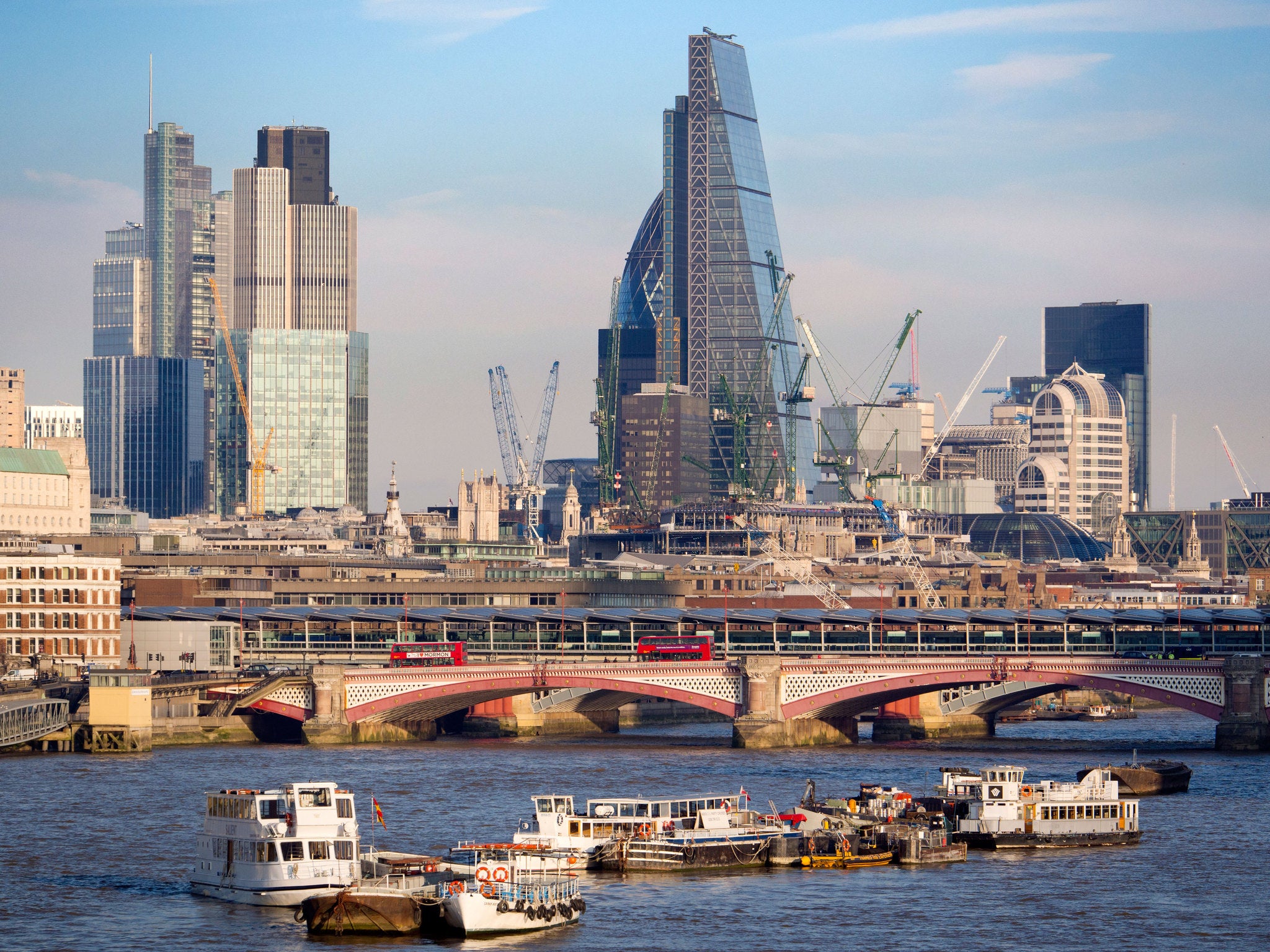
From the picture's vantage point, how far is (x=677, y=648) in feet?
546

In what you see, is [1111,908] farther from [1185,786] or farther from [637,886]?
[1185,786]

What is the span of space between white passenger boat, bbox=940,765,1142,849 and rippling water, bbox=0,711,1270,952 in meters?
1.40

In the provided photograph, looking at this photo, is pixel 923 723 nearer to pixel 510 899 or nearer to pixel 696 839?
pixel 696 839

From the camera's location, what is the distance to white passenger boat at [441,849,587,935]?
79500 millimetres

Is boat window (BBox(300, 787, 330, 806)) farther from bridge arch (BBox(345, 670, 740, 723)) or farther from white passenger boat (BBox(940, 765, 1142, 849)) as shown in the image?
bridge arch (BBox(345, 670, 740, 723))

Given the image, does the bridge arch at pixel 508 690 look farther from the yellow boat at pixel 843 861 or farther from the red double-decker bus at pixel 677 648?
the yellow boat at pixel 843 861

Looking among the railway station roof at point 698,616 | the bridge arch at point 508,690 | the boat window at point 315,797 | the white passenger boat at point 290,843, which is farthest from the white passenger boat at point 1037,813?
the railway station roof at point 698,616

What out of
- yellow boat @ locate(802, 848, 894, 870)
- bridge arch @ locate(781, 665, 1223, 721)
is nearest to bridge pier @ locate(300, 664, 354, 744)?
bridge arch @ locate(781, 665, 1223, 721)

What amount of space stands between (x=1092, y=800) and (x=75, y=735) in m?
63.8

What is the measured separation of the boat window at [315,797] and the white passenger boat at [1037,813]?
100 feet

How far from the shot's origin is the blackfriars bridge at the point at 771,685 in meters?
144

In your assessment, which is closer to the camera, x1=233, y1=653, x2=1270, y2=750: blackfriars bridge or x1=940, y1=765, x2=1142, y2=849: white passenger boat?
x1=940, y1=765, x2=1142, y2=849: white passenger boat

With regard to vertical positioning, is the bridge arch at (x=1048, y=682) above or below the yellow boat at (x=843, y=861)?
above

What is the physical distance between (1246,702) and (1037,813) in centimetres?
4369
